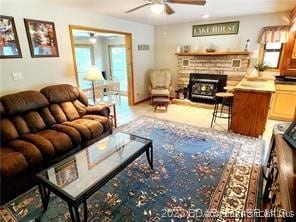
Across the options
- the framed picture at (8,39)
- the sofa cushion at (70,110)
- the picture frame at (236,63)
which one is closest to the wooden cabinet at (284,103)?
the picture frame at (236,63)

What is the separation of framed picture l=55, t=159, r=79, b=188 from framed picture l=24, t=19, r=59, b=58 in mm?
2052

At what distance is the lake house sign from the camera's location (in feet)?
15.7

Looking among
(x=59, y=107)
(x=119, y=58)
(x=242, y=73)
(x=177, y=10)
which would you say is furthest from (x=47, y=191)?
(x=119, y=58)

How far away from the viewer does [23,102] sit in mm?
2699

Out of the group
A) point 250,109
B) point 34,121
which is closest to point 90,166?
point 34,121

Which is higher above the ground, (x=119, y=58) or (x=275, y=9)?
(x=275, y=9)

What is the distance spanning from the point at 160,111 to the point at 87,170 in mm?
3259

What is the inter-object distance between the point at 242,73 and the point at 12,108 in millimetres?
5121

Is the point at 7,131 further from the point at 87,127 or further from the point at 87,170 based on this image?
the point at 87,170

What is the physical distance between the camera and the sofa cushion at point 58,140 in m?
2.45

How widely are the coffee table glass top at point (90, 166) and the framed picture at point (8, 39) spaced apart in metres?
1.90

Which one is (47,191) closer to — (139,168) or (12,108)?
(139,168)

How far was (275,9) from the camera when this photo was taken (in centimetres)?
391

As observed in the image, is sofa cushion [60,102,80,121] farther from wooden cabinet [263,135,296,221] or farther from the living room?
wooden cabinet [263,135,296,221]
